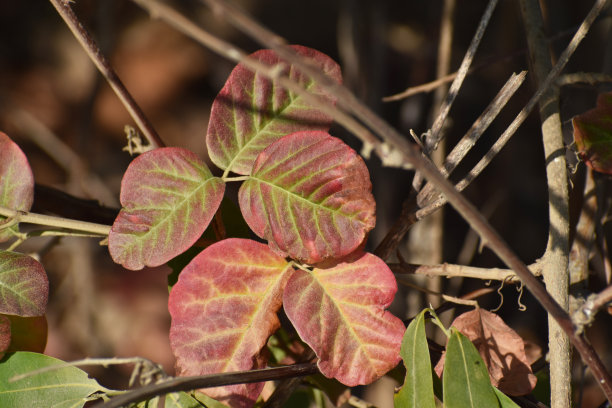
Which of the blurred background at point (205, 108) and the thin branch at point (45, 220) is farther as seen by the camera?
the blurred background at point (205, 108)

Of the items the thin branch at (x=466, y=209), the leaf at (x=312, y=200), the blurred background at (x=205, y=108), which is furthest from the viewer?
the blurred background at (x=205, y=108)

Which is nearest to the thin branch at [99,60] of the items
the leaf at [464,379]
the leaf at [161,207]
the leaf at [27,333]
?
the leaf at [161,207]

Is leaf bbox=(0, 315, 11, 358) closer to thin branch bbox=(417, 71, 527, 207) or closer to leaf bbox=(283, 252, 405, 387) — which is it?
leaf bbox=(283, 252, 405, 387)

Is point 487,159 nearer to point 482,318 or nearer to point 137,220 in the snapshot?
point 482,318

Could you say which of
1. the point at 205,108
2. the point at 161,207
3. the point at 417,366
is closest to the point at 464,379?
the point at 417,366

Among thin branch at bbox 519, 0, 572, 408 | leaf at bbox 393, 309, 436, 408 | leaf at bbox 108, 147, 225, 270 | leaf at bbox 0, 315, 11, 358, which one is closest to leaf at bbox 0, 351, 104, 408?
leaf at bbox 0, 315, 11, 358

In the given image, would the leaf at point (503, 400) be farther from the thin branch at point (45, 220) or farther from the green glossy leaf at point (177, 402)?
the thin branch at point (45, 220)
